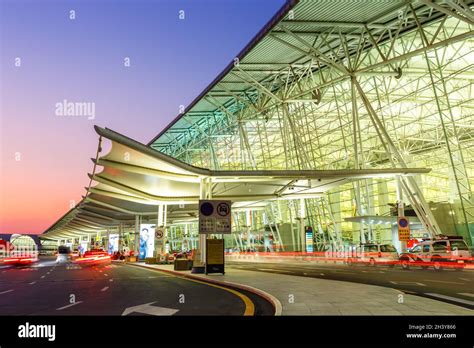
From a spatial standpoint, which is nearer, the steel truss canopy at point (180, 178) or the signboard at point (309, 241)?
the steel truss canopy at point (180, 178)

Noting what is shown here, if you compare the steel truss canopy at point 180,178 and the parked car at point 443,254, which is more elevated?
the steel truss canopy at point 180,178

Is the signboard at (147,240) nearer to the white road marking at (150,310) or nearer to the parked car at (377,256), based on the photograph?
the parked car at (377,256)

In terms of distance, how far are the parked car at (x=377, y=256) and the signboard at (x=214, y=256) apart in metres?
14.4

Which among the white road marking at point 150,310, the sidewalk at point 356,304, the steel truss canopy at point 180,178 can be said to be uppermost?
the steel truss canopy at point 180,178

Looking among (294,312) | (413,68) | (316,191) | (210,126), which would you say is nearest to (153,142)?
(210,126)

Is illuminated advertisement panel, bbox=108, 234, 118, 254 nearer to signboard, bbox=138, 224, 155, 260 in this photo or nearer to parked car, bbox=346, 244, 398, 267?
signboard, bbox=138, 224, 155, 260

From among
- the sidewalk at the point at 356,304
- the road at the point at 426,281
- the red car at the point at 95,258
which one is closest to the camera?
the sidewalk at the point at 356,304

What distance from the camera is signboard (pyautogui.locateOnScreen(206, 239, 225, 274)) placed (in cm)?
2036

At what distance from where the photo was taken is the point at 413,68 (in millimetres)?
39562

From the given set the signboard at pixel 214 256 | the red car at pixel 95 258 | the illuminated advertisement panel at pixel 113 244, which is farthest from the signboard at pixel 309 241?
the illuminated advertisement panel at pixel 113 244

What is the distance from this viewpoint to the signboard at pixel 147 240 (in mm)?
43188

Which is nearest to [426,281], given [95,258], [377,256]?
[377,256]

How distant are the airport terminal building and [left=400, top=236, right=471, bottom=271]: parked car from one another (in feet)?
7.55

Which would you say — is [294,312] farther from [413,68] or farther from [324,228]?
[324,228]
